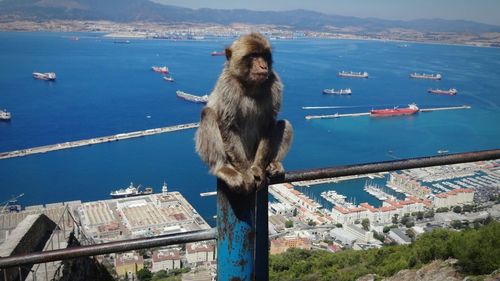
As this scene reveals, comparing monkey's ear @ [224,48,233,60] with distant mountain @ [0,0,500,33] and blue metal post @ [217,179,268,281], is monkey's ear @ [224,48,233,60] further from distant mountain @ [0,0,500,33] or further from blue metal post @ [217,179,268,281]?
distant mountain @ [0,0,500,33]

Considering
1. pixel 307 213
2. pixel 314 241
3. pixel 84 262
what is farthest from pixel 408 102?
pixel 84 262

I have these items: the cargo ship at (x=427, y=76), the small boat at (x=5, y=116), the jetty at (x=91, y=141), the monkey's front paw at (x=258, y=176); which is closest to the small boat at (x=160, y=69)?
the jetty at (x=91, y=141)

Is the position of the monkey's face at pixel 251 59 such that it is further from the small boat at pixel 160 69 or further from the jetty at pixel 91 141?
the small boat at pixel 160 69

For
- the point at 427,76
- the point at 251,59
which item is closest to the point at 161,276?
the point at 251,59

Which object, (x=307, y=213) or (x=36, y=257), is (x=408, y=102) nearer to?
(x=307, y=213)

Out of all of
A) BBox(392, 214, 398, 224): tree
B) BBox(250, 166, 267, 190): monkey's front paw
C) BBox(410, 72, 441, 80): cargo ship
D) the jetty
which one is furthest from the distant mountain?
BBox(250, 166, 267, 190): monkey's front paw

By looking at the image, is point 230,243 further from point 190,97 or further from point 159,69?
point 159,69

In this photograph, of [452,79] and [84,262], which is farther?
[452,79]
